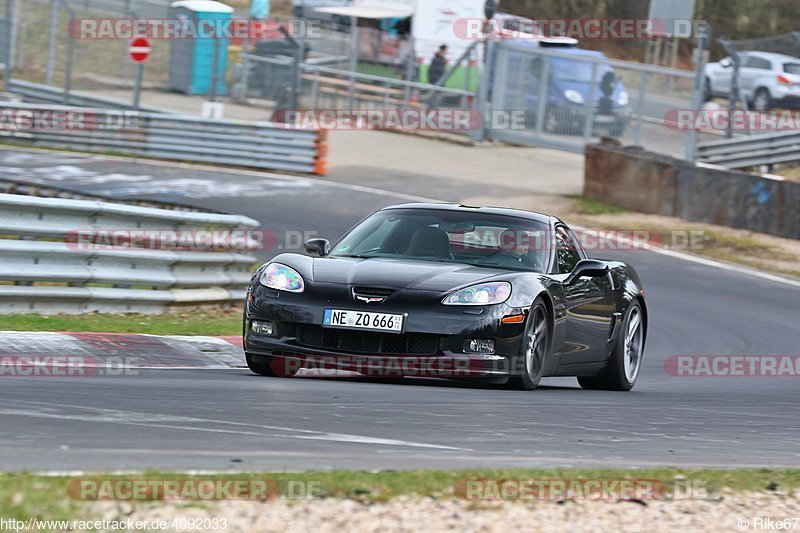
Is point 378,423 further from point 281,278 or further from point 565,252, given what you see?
point 565,252

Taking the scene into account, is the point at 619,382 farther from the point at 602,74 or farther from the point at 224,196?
the point at 602,74

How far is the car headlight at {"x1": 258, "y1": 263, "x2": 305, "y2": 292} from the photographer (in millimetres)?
8133

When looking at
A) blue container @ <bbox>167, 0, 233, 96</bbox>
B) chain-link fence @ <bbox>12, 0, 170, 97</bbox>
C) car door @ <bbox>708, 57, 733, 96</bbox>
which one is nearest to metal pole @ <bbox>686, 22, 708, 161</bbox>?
car door @ <bbox>708, 57, 733, 96</bbox>

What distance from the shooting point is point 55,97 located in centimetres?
2997

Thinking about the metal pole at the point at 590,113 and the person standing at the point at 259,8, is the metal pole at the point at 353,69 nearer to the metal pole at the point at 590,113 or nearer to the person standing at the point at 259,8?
the metal pole at the point at 590,113

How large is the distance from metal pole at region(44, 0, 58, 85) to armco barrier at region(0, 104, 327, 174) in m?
3.63

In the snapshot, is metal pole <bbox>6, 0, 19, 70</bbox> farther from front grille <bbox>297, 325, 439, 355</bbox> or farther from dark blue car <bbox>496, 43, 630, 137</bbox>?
front grille <bbox>297, 325, 439, 355</bbox>

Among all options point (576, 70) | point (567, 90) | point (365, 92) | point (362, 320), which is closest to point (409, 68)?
point (365, 92)

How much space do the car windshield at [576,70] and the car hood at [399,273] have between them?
63.4ft

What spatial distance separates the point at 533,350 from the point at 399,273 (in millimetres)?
936

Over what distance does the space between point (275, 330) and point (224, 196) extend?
13.9m

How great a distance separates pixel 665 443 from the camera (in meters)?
6.59

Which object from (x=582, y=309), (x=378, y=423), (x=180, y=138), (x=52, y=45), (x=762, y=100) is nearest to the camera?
(x=378, y=423)

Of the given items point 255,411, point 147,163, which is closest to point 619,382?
point 255,411
